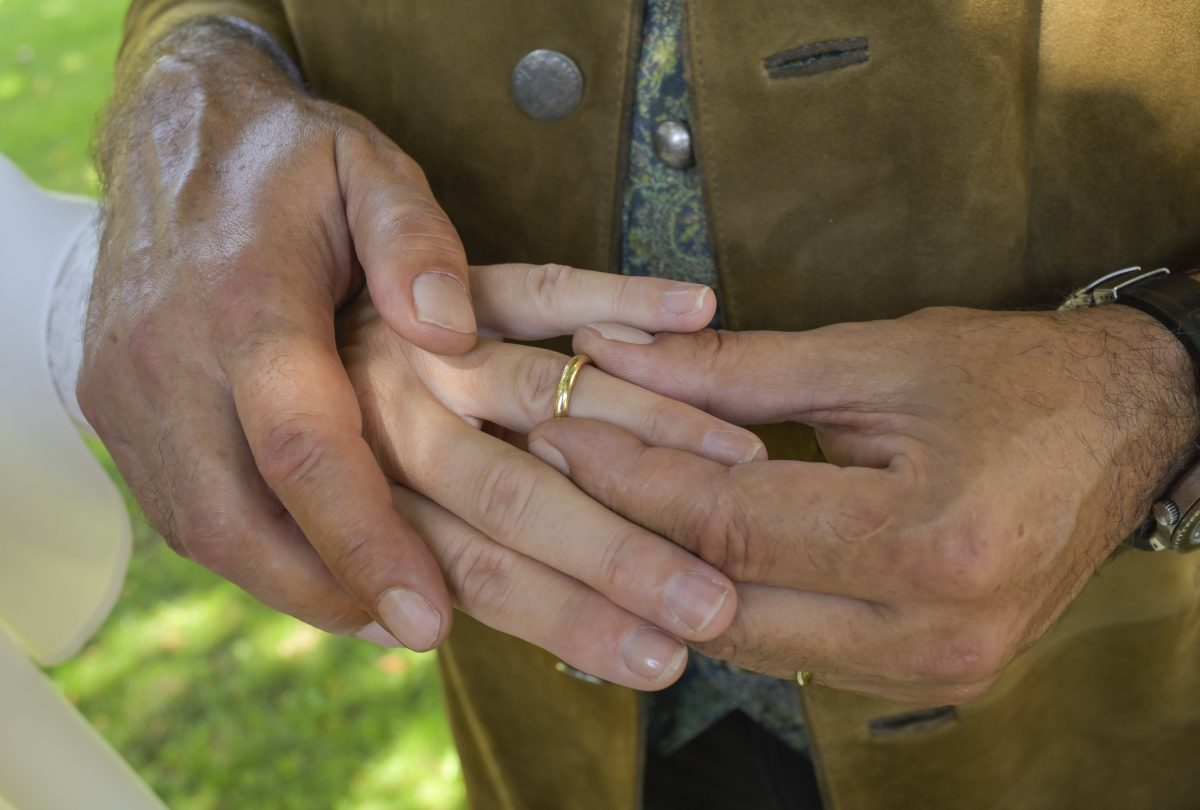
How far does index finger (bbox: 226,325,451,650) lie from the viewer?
1020 mm

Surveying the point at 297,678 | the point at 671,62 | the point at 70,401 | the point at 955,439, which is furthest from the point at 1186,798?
the point at 297,678

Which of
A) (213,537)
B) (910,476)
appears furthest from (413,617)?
(910,476)

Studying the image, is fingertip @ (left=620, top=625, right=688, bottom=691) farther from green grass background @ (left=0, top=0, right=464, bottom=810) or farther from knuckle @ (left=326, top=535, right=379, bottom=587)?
green grass background @ (left=0, top=0, right=464, bottom=810)

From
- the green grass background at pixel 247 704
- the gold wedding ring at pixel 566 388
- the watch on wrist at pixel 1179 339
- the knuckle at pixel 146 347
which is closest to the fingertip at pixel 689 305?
the gold wedding ring at pixel 566 388

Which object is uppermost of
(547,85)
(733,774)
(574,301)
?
(547,85)

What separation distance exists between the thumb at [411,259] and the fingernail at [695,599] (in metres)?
0.34

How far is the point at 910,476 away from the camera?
95 centimetres

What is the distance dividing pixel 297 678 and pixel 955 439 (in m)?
2.53

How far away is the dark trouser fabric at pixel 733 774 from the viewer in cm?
155

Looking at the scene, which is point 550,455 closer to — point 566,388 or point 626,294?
point 566,388

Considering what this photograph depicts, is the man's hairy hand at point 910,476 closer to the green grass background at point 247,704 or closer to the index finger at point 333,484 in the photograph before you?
the index finger at point 333,484

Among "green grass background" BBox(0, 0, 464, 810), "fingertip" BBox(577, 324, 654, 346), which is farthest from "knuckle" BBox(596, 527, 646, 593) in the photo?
"green grass background" BBox(0, 0, 464, 810)

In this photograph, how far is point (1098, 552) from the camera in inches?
42.1

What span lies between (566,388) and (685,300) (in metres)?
0.16
